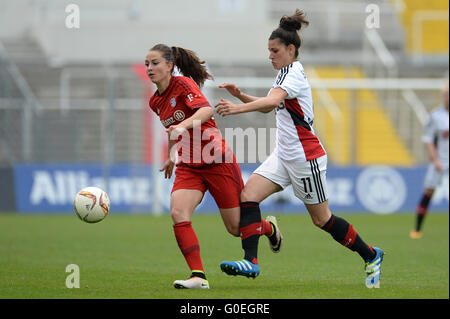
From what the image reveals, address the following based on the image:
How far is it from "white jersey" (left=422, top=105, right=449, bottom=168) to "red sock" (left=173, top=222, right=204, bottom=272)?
722cm

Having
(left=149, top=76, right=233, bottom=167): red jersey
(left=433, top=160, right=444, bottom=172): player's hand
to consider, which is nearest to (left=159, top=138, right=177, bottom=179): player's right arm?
(left=149, top=76, right=233, bottom=167): red jersey

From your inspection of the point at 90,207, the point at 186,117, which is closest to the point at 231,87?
the point at 186,117

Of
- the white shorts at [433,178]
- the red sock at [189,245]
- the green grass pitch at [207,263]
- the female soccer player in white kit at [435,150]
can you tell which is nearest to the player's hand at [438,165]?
the female soccer player in white kit at [435,150]

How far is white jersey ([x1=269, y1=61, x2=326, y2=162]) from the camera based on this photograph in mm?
6707

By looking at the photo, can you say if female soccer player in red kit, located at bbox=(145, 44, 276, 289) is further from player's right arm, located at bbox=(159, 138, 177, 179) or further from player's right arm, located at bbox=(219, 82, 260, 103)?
player's right arm, located at bbox=(219, 82, 260, 103)

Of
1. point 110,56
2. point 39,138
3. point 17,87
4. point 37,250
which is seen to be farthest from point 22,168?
point 37,250

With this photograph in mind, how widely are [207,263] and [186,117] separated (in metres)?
2.67

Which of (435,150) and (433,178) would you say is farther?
(435,150)

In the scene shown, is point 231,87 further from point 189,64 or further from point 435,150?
point 435,150

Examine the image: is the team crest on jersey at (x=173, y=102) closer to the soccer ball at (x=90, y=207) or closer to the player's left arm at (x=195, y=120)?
the player's left arm at (x=195, y=120)

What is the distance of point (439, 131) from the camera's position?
513 inches

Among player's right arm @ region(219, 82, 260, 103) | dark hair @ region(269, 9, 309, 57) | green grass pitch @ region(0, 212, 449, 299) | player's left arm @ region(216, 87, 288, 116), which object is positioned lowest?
green grass pitch @ region(0, 212, 449, 299)

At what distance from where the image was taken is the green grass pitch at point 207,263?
6.30 m

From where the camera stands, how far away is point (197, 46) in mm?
25641
